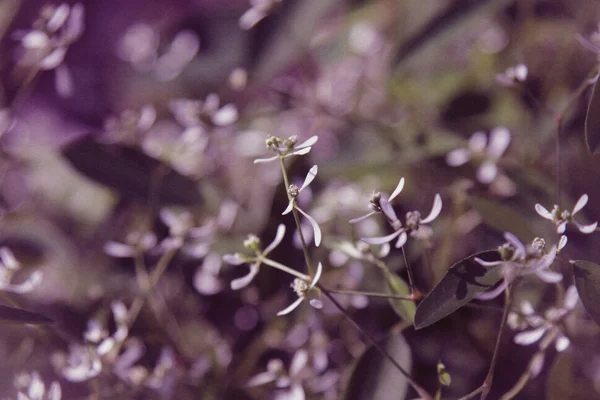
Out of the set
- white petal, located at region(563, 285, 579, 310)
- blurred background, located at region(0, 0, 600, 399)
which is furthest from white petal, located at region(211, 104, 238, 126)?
white petal, located at region(563, 285, 579, 310)

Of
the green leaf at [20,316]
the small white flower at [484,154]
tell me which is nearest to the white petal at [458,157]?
the small white flower at [484,154]

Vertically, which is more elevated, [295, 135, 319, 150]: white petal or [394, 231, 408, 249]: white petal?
[295, 135, 319, 150]: white petal

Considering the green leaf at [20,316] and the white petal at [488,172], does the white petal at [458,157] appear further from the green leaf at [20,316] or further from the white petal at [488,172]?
the green leaf at [20,316]

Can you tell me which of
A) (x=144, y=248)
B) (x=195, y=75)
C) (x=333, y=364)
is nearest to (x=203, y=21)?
(x=195, y=75)

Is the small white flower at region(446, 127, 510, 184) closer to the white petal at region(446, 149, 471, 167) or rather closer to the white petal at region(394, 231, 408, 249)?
the white petal at region(446, 149, 471, 167)

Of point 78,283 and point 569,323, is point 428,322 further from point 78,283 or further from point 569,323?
point 78,283

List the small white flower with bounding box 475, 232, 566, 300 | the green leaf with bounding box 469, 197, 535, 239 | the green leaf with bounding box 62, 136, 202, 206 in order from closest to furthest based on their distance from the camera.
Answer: the small white flower with bounding box 475, 232, 566, 300 → the green leaf with bounding box 469, 197, 535, 239 → the green leaf with bounding box 62, 136, 202, 206
